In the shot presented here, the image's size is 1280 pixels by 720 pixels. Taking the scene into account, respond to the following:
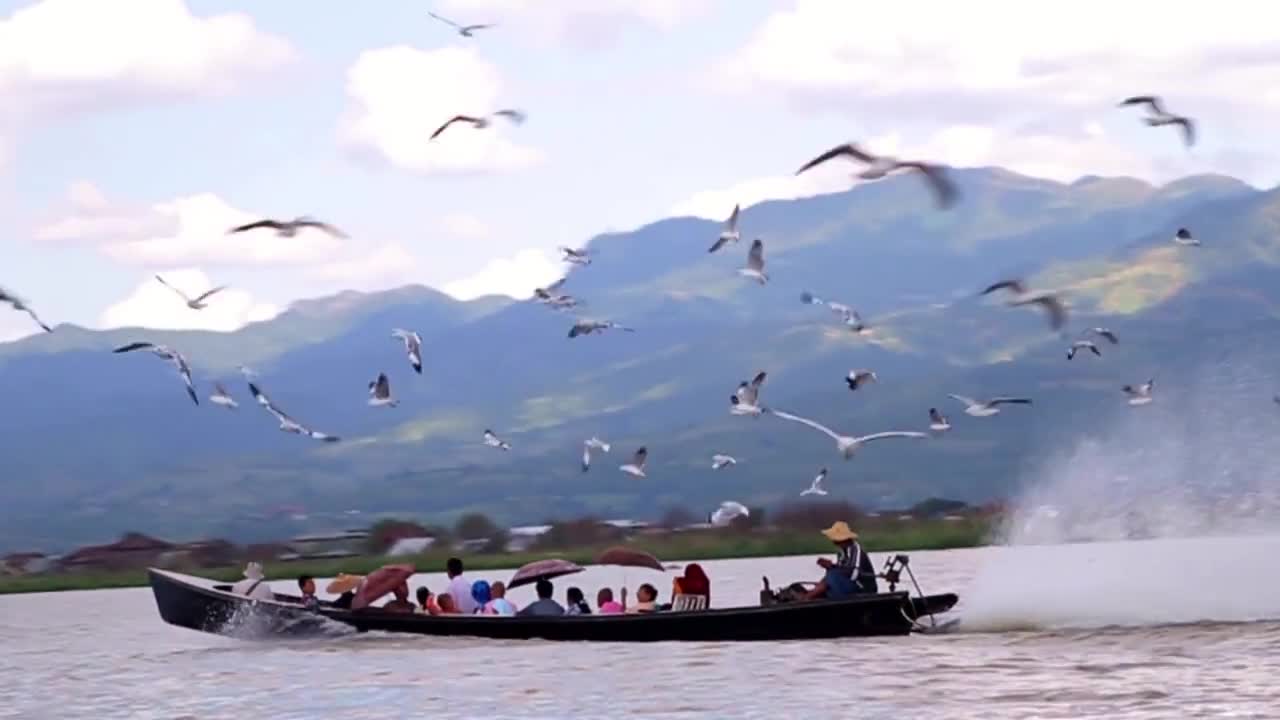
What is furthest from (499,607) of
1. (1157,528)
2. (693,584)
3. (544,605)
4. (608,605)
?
(1157,528)

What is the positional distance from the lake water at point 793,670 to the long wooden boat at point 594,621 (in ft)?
1.19

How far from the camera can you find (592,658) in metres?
47.1

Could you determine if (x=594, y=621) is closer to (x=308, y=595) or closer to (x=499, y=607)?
(x=499, y=607)

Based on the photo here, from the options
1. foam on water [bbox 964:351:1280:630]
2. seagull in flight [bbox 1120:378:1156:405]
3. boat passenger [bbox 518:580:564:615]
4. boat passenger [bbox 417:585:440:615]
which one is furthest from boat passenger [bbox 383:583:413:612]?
seagull in flight [bbox 1120:378:1156:405]

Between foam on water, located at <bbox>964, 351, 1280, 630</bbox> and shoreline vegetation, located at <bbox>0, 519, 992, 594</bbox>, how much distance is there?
4100mm

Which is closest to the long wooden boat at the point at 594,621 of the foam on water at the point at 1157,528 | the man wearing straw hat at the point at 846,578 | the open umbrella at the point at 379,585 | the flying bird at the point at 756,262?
the man wearing straw hat at the point at 846,578

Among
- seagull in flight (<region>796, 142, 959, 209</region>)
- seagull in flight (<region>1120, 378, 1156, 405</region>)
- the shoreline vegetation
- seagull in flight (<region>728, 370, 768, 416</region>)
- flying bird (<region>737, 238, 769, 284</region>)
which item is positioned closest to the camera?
seagull in flight (<region>796, 142, 959, 209</region>)

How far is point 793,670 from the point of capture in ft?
143

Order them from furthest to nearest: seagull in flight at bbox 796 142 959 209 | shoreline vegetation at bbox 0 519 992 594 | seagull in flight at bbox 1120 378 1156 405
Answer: shoreline vegetation at bbox 0 519 992 594 < seagull in flight at bbox 1120 378 1156 405 < seagull in flight at bbox 796 142 959 209

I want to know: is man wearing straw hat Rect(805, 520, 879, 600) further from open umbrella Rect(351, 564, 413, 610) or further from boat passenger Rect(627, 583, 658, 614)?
open umbrella Rect(351, 564, 413, 610)

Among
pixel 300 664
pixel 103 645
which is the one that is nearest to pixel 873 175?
pixel 300 664

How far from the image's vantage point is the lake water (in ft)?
127

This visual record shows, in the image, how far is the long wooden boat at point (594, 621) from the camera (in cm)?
4548

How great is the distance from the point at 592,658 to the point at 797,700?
8011mm
